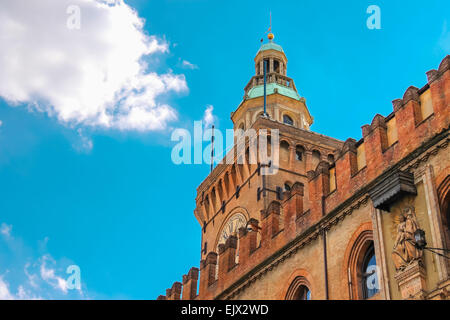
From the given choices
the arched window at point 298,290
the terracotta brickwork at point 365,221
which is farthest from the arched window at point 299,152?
the arched window at point 298,290

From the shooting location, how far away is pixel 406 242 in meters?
18.0

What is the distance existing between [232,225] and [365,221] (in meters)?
18.8

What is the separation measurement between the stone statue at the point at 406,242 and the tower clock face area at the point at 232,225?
1883 cm

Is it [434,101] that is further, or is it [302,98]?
[302,98]

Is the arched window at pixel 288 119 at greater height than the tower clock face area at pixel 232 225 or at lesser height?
greater

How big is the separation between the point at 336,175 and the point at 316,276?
3333mm

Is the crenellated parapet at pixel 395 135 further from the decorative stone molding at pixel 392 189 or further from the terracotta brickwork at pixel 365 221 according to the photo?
the decorative stone molding at pixel 392 189

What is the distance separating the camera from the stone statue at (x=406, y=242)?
17703 mm
